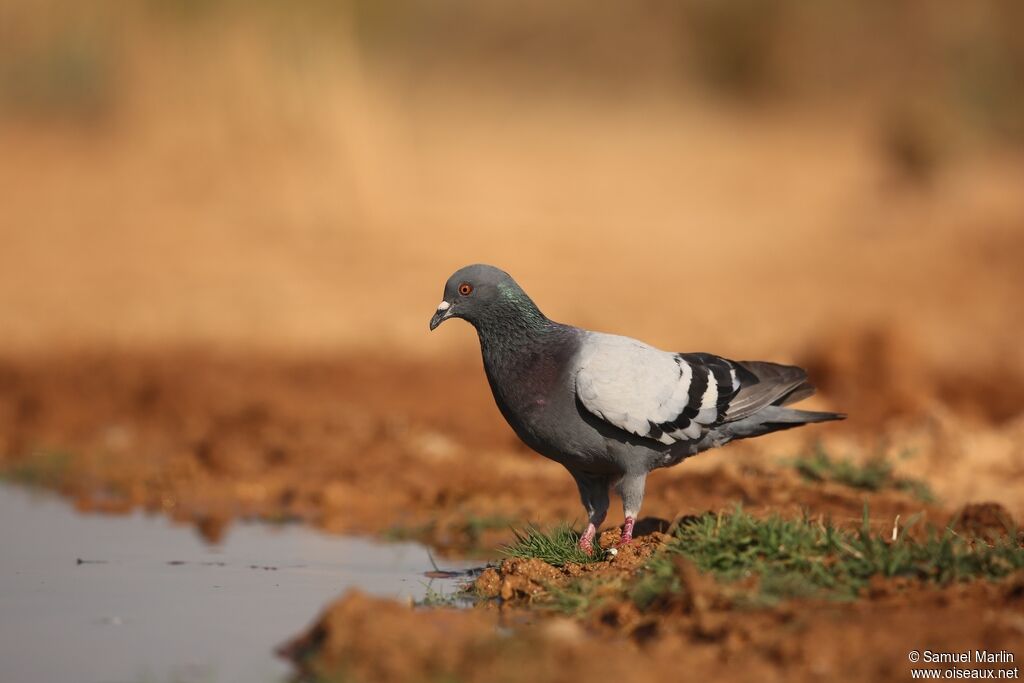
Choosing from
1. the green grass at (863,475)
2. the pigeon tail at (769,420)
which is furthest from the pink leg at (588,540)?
the green grass at (863,475)

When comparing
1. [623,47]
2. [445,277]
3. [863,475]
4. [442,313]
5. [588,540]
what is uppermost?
[623,47]

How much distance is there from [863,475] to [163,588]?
12.0ft

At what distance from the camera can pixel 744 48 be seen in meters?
22.9

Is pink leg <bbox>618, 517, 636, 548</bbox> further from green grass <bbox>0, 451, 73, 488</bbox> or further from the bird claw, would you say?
green grass <bbox>0, 451, 73, 488</bbox>

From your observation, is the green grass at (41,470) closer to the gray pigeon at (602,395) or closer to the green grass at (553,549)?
the gray pigeon at (602,395)

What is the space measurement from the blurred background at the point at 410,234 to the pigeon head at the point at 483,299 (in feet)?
6.11

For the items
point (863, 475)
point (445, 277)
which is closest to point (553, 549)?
point (863, 475)

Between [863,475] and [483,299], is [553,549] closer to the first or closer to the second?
[483,299]

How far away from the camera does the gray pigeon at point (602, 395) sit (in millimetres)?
5449

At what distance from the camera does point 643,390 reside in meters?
5.50

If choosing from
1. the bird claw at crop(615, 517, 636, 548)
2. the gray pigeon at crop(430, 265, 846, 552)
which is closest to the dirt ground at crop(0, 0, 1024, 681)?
the gray pigeon at crop(430, 265, 846, 552)

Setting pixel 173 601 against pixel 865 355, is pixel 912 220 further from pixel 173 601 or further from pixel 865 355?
pixel 173 601

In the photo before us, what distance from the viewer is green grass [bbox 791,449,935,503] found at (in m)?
7.19

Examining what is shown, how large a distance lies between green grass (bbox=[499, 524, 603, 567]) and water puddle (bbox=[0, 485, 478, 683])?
311 mm
